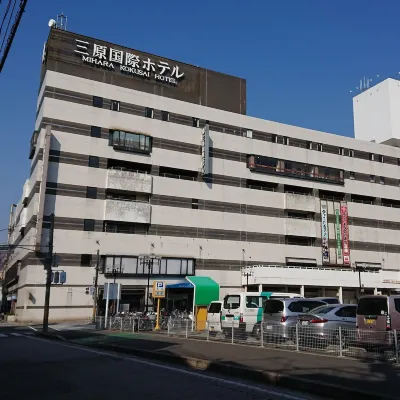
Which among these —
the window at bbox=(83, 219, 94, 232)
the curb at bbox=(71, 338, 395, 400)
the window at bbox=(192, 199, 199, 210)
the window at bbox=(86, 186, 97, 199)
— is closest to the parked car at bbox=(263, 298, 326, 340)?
the curb at bbox=(71, 338, 395, 400)

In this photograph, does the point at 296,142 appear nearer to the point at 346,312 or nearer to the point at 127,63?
the point at 127,63

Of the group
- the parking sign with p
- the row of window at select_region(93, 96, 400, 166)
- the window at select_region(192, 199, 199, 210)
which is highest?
the row of window at select_region(93, 96, 400, 166)

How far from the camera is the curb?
26.2 ft

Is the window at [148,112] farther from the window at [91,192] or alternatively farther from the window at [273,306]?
the window at [273,306]

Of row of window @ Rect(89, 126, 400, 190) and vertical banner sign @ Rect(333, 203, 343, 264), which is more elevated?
row of window @ Rect(89, 126, 400, 190)

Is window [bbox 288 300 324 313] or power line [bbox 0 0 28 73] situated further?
window [bbox 288 300 324 313]

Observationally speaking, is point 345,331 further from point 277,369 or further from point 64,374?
point 64,374

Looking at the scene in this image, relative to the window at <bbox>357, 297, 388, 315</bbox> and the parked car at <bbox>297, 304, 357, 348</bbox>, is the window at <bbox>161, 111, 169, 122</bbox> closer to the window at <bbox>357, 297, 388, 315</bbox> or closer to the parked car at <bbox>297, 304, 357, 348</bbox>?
the parked car at <bbox>297, 304, 357, 348</bbox>

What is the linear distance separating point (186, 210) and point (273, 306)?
102 ft

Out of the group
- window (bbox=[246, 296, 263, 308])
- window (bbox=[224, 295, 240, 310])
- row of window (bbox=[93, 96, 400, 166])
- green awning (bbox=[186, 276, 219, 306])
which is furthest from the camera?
row of window (bbox=[93, 96, 400, 166])

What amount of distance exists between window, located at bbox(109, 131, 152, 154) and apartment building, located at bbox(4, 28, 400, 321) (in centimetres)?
12

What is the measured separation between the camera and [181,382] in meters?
9.66

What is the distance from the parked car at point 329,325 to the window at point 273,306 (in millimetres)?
1620

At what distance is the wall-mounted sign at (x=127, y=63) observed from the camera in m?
49.8
